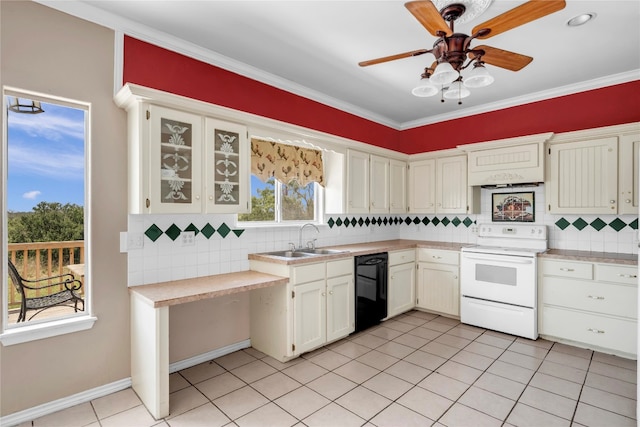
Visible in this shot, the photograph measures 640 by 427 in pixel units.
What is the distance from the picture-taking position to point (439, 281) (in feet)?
13.8

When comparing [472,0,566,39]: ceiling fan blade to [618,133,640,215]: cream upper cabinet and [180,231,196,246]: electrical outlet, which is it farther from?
[180,231,196,246]: electrical outlet

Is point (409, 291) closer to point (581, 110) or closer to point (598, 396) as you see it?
point (598, 396)

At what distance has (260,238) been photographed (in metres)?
3.37

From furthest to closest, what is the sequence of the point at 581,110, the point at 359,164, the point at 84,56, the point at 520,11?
the point at 359,164 < the point at 581,110 < the point at 84,56 < the point at 520,11

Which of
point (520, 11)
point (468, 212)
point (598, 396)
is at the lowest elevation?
point (598, 396)

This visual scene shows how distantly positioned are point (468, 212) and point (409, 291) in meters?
1.24

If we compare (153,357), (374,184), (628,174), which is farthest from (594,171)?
(153,357)

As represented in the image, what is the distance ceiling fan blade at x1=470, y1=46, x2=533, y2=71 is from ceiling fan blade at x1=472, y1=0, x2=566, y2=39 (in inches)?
7.6

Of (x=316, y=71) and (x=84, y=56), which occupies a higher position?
(x=316, y=71)

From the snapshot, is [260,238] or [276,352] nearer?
[276,352]

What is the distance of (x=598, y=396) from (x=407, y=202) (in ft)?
9.65

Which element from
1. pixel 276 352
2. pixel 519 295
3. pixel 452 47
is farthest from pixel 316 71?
pixel 519 295

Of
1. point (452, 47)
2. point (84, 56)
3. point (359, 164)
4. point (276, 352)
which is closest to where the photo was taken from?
point (452, 47)

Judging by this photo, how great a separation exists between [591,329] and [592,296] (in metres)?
0.31
